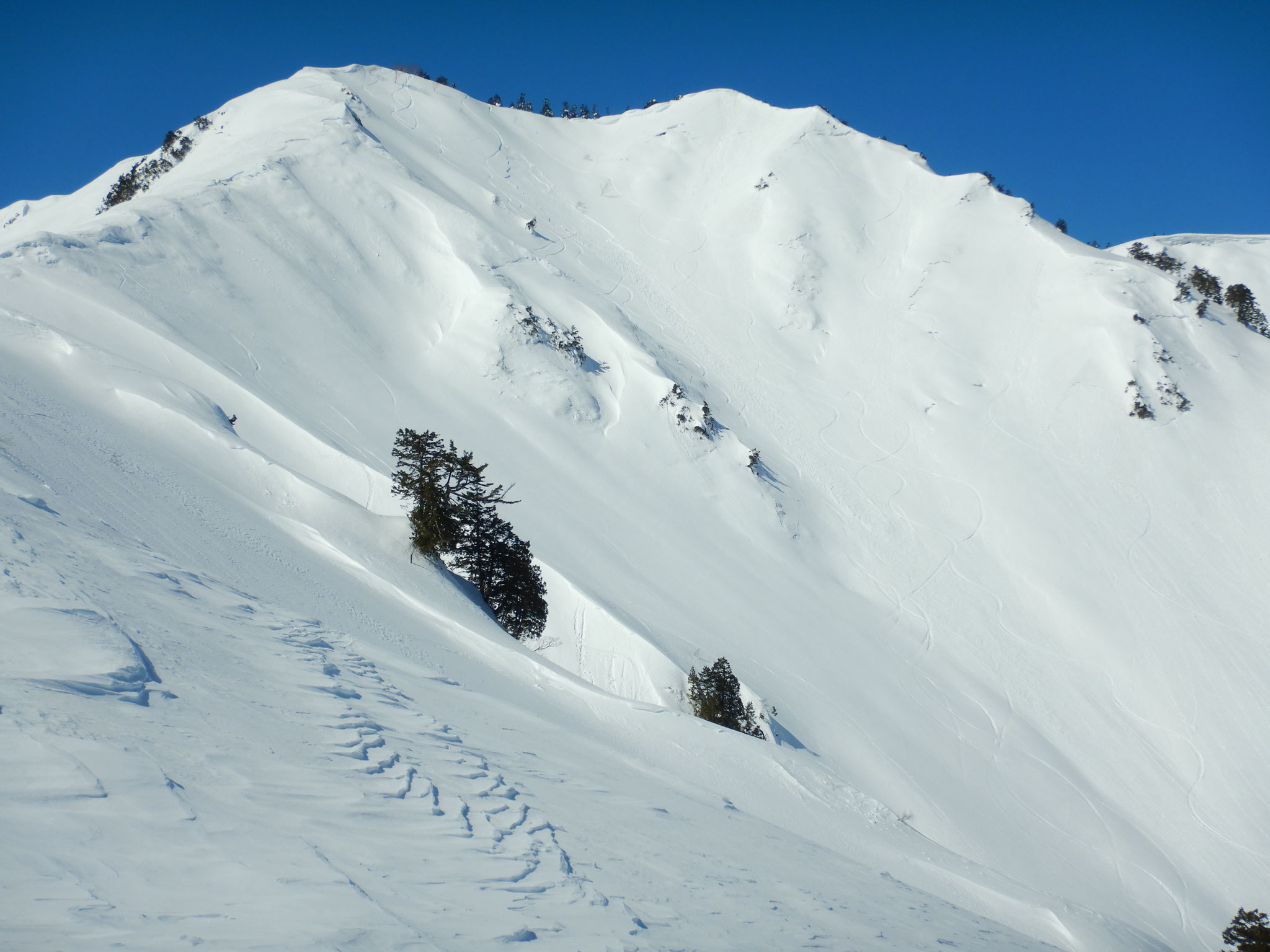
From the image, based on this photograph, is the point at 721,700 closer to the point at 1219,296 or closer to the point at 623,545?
the point at 623,545

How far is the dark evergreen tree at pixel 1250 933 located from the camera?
527 inches

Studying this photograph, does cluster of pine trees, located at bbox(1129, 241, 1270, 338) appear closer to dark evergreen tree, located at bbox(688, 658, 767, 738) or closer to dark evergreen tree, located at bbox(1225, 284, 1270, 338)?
dark evergreen tree, located at bbox(1225, 284, 1270, 338)

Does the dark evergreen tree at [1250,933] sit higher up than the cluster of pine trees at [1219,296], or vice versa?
the cluster of pine trees at [1219,296]

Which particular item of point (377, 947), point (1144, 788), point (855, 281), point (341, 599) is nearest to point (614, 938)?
point (377, 947)

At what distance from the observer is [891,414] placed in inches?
1417

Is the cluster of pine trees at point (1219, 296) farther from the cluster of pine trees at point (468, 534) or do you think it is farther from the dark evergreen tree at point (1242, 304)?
the cluster of pine trees at point (468, 534)

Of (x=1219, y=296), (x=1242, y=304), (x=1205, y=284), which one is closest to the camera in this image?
(x=1205, y=284)

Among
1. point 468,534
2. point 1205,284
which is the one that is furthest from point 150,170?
point 1205,284

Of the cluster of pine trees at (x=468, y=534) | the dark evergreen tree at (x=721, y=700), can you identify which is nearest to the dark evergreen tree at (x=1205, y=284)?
the dark evergreen tree at (x=721, y=700)

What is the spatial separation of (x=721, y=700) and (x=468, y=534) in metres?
6.82

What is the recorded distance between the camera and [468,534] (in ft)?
53.4

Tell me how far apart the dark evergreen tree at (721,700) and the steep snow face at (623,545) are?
1.86 feet

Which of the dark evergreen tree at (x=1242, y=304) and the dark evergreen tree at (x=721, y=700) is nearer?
the dark evergreen tree at (x=721, y=700)

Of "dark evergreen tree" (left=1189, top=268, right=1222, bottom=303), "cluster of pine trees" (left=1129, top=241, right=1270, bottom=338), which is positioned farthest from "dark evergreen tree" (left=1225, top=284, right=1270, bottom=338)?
"dark evergreen tree" (left=1189, top=268, right=1222, bottom=303)
